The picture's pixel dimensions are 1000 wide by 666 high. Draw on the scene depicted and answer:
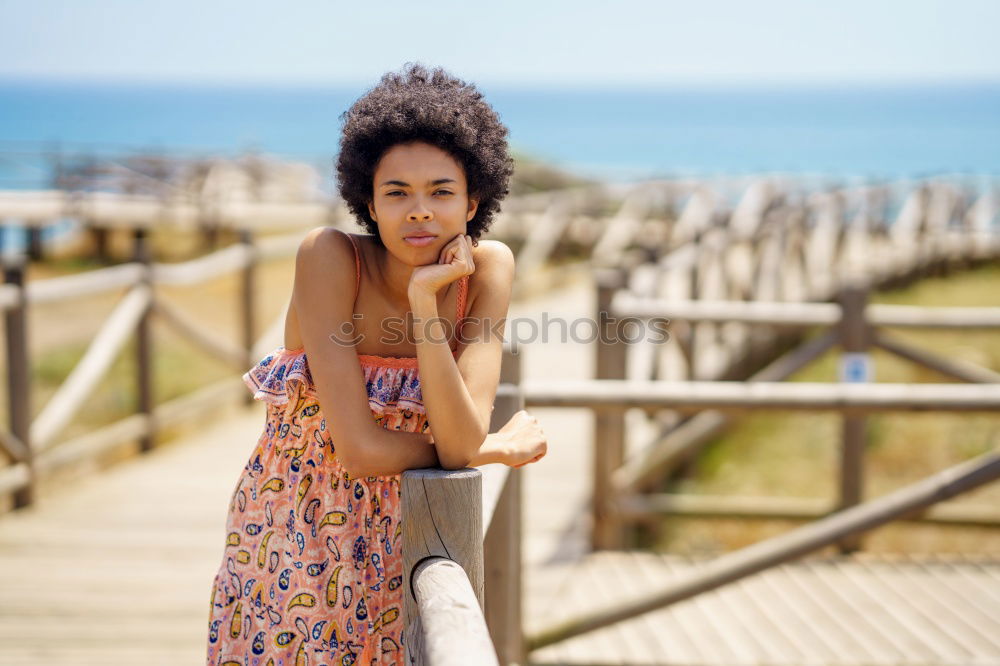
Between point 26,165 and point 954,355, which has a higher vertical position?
point 26,165

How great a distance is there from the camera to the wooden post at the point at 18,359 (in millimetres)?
4770

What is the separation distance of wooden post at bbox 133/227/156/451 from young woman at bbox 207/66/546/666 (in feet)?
13.9

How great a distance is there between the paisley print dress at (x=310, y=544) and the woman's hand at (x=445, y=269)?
7.2 inches

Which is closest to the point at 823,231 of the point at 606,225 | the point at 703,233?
the point at 606,225

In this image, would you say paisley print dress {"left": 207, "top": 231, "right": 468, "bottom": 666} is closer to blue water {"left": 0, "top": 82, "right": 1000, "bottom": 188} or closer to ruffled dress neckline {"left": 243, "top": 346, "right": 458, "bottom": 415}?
ruffled dress neckline {"left": 243, "top": 346, "right": 458, "bottom": 415}

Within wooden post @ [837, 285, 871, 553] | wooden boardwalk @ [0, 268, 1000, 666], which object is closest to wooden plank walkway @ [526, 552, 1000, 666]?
wooden boardwalk @ [0, 268, 1000, 666]

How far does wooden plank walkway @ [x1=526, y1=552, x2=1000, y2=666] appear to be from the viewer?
3.71 m

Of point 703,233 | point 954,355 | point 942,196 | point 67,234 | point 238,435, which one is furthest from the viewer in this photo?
point 67,234

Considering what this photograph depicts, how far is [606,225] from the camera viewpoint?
52.2 feet

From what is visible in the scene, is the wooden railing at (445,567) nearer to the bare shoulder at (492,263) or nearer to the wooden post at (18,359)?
the bare shoulder at (492,263)

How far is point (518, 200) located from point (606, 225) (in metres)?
1.44

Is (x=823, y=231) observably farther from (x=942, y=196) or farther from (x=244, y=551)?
(x=244, y=551)

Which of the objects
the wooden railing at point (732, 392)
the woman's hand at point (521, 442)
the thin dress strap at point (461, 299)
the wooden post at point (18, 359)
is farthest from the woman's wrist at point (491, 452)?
the wooden post at point (18, 359)

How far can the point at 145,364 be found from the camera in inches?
234
